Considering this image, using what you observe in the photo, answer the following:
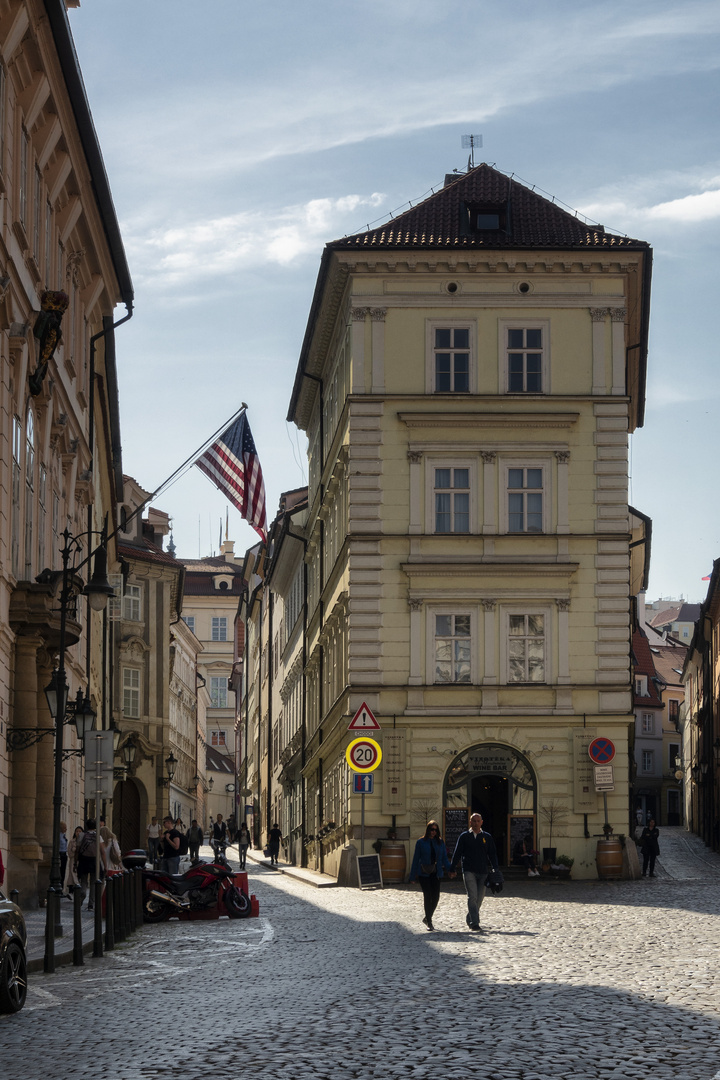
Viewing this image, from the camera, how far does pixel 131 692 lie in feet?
241

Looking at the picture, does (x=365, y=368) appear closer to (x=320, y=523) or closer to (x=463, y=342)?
(x=463, y=342)

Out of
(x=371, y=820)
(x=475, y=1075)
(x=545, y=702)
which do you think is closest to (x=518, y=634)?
(x=545, y=702)

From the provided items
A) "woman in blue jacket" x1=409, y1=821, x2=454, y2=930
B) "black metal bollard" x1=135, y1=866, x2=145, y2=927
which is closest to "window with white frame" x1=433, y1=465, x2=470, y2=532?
"black metal bollard" x1=135, y1=866, x2=145, y2=927

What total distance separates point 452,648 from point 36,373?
1701cm

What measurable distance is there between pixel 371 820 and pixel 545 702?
5.27m

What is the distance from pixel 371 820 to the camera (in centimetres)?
4156

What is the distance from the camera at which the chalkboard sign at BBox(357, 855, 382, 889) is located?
37438mm

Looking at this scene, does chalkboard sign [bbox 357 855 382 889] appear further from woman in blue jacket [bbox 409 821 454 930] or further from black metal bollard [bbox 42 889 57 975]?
black metal bollard [bbox 42 889 57 975]

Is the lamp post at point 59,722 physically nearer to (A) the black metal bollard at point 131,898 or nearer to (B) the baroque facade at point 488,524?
(A) the black metal bollard at point 131,898

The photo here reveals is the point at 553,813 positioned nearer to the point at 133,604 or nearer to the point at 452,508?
the point at 452,508

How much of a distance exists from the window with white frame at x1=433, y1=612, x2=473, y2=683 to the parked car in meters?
28.0

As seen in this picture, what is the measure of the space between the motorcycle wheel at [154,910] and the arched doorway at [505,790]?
14870 mm

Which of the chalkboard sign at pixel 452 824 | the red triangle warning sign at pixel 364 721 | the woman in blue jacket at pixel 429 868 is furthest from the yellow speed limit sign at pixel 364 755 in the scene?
the chalkboard sign at pixel 452 824

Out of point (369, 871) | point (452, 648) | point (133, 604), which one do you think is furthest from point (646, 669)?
point (369, 871)
